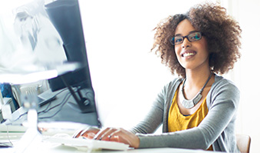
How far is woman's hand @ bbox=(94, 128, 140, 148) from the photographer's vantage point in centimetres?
82

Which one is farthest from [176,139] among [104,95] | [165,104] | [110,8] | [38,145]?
[110,8]

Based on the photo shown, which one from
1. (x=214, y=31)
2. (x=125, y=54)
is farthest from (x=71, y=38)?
(x=125, y=54)

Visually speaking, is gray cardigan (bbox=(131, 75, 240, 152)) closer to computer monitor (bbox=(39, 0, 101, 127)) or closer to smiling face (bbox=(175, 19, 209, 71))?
smiling face (bbox=(175, 19, 209, 71))

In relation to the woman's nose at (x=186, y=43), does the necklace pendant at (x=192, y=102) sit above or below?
below

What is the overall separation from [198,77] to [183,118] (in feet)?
0.74

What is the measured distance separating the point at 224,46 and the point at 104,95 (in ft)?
3.19

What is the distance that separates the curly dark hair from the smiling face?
35 millimetres

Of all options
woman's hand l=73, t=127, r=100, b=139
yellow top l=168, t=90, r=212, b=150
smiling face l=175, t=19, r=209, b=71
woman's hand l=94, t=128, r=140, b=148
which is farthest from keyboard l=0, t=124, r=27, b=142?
smiling face l=175, t=19, r=209, b=71

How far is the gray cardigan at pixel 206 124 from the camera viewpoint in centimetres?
91

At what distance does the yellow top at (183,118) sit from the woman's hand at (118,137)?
0.53 meters

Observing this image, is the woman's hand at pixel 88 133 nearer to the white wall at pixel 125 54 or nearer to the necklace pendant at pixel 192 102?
the necklace pendant at pixel 192 102

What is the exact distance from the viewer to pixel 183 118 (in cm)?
133

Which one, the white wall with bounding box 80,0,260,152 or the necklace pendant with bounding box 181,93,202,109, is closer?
the necklace pendant with bounding box 181,93,202,109

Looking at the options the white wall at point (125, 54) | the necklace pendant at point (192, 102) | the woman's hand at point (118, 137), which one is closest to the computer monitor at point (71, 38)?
the woman's hand at point (118, 137)
